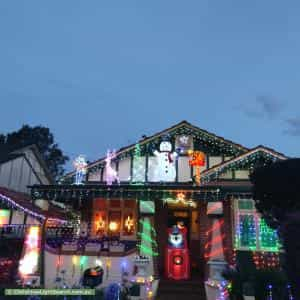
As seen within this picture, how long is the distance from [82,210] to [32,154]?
9.60 m

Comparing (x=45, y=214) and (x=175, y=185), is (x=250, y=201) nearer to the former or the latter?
(x=175, y=185)

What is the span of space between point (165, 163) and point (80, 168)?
14.4 feet

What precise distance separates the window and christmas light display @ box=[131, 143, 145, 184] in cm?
509

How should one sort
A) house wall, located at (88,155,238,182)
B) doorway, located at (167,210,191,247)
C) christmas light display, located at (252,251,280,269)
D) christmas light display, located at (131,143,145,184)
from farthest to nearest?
christmas light display, located at (131,143,145,184)
house wall, located at (88,155,238,182)
doorway, located at (167,210,191,247)
christmas light display, located at (252,251,280,269)

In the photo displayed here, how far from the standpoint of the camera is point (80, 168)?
18.4 meters

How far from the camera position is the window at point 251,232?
605 inches

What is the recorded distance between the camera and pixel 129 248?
555 inches

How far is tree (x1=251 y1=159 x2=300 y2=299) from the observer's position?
313 inches

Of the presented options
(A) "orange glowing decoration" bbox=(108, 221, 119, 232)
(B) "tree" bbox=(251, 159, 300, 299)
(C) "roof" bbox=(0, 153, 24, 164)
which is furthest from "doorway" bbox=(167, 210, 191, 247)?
(C) "roof" bbox=(0, 153, 24, 164)

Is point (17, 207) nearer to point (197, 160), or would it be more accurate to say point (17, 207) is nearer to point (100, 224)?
point (100, 224)

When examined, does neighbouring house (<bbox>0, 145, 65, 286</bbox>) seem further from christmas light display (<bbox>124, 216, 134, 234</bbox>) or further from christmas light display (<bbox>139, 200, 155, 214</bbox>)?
christmas light display (<bbox>139, 200, 155, 214</bbox>)

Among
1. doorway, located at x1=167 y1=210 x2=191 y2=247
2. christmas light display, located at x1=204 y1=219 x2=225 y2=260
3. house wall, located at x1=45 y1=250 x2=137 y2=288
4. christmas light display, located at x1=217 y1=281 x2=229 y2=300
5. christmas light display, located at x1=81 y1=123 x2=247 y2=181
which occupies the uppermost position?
christmas light display, located at x1=81 y1=123 x2=247 y2=181

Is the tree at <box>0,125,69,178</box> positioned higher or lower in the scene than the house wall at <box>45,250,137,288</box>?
higher

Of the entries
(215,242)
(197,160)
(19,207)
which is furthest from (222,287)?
(19,207)
